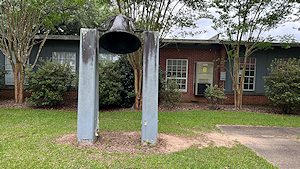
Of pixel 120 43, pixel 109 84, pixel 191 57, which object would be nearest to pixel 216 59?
pixel 191 57

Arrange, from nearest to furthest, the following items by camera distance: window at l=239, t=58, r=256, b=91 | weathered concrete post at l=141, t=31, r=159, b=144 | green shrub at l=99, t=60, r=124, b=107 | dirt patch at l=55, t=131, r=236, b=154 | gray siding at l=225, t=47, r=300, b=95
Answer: dirt patch at l=55, t=131, r=236, b=154 → weathered concrete post at l=141, t=31, r=159, b=144 → green shrub at l=99, t=60, r=124, b=107 → gray siding at l=225, t=47, r=300, b=95 → window at l=239, t=58, r=256, b=91

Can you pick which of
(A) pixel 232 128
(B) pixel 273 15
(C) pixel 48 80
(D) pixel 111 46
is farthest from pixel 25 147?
(B) pixel 273 15

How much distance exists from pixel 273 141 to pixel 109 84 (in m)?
5.99

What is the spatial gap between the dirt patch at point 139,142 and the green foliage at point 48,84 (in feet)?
14.1

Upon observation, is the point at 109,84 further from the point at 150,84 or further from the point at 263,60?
the point at 263,60

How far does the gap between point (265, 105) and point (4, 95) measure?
1439cm

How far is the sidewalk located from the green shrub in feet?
14.2

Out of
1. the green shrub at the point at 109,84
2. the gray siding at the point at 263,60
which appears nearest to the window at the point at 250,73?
the gray siding at the point at 263,60

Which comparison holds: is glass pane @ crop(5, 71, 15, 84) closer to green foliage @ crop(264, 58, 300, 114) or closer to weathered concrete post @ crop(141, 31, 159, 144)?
weathered concrete post @ crop(141, 31, 159, 144)

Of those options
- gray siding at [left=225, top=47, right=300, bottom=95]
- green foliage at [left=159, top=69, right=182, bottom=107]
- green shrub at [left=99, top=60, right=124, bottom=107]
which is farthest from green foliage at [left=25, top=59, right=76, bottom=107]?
gray siding at [left=225, top=47, right=300, bottom=95]

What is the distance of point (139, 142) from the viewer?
4137 millimetres

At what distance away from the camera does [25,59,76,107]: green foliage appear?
26.6ft

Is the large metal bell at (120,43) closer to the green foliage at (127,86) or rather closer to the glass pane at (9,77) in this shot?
the green foliage at (127,86)

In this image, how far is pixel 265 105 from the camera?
10789 millimetres
